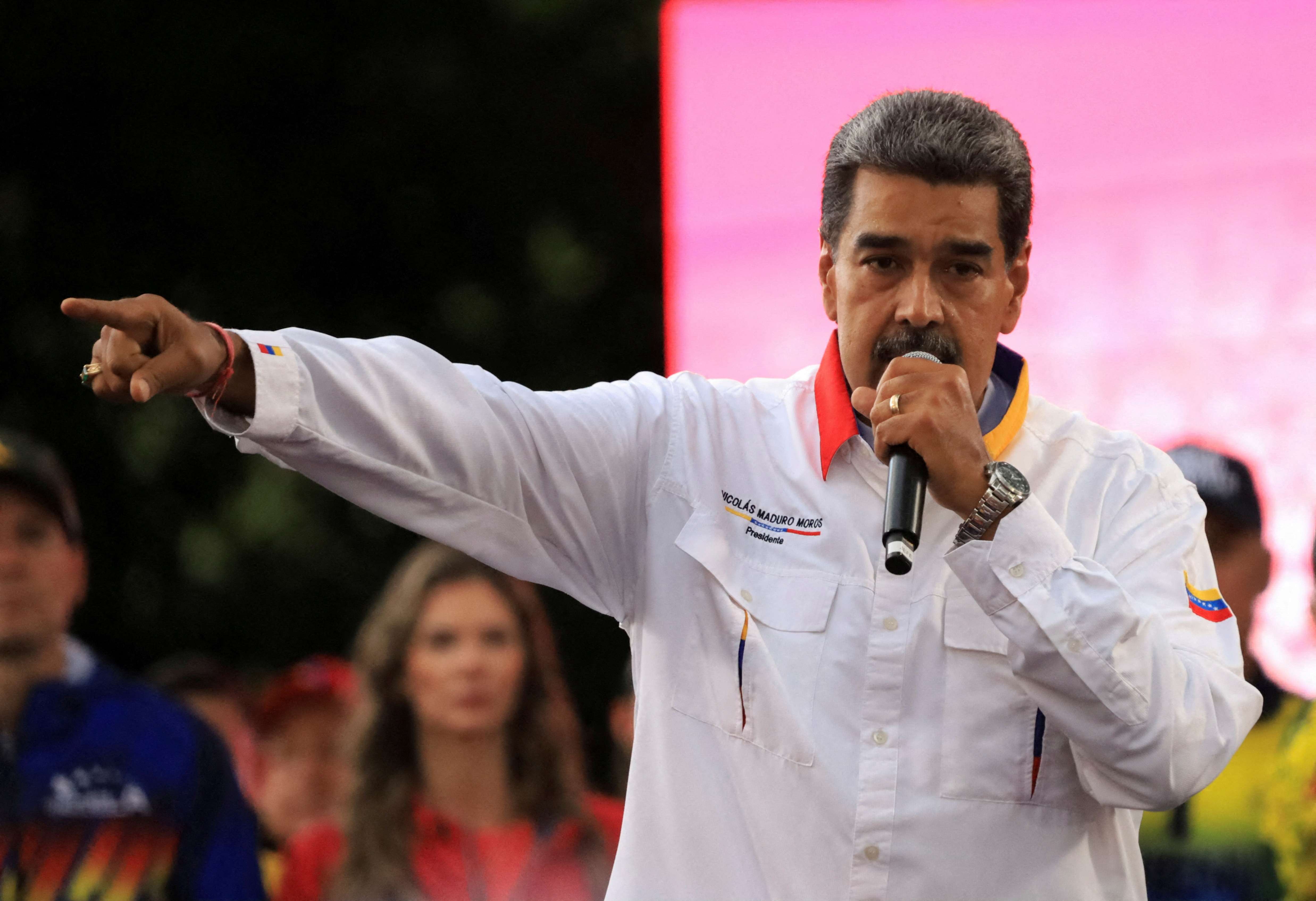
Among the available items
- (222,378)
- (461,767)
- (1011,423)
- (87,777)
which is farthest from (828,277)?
(87,777)

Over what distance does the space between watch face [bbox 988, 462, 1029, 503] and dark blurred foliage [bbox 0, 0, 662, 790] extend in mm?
2825

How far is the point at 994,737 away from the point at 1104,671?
21 cm

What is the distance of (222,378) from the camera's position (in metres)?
1.49

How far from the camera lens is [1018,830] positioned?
1671 mm

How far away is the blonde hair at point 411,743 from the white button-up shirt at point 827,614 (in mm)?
1550

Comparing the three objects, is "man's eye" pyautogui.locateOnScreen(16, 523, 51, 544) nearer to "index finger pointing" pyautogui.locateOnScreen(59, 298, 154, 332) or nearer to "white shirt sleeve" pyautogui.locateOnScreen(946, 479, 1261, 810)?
"index finger pointing" pyautogui.locateOnScreen(59, 298, 154, 332)

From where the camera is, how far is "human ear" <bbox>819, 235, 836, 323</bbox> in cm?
195

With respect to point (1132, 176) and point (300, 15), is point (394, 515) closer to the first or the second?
point (1132, 176)

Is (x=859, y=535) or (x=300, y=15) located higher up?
(x=300, y=15)

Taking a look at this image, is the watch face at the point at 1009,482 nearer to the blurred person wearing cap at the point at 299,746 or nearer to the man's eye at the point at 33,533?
the blurred person wearing cap at the point at 299,746

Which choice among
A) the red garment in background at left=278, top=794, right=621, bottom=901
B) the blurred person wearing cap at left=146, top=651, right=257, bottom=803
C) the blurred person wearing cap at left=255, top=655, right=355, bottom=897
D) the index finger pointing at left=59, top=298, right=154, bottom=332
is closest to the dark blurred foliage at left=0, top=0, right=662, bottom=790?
the blurred person wearing cap at left=146, top=651, right=257, bottom=803

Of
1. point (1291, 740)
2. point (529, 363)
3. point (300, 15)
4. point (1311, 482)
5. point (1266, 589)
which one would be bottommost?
point (1291, 740)

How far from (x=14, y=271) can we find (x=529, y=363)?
65.5 inches

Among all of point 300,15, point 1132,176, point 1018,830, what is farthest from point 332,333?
point 1018,830
